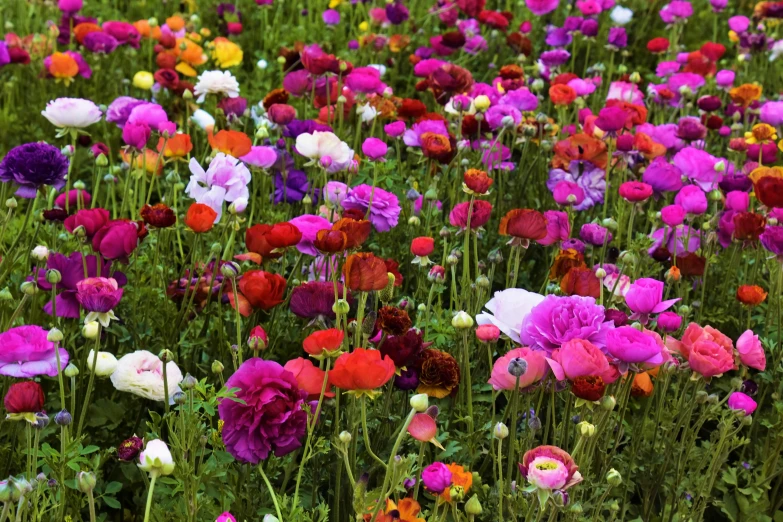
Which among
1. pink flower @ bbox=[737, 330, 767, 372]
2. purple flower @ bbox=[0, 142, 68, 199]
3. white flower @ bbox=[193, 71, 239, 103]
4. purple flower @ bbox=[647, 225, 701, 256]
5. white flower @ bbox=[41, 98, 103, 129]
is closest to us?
pink flower @ bbox=[737, 330, 767, 372]

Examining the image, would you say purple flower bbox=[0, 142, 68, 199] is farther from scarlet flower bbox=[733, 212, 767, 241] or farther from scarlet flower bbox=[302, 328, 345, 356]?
scarlet flower bbox=[733, 212, 767, 241]

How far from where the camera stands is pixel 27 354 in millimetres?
1585

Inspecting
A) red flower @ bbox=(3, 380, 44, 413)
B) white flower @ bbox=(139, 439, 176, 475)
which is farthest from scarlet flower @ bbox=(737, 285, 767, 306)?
red flower @ bbox=(3, 380, 44, 413)

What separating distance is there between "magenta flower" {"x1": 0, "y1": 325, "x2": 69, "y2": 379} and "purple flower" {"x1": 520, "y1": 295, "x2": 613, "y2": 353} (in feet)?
2.84

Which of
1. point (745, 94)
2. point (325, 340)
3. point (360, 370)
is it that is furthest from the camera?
point (745, 94)

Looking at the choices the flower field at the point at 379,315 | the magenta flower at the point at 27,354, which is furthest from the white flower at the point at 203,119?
the magenta flower at the point at 27,354

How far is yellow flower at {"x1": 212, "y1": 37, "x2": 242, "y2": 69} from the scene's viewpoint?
370 centimetres

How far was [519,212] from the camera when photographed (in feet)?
6.21

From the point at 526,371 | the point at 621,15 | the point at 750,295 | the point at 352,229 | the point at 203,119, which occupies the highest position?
the point at 352,229

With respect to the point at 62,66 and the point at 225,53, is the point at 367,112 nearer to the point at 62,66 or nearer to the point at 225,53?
the point at 225,53

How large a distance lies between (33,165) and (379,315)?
0.95m

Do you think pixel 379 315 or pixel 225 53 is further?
pixel 225 53

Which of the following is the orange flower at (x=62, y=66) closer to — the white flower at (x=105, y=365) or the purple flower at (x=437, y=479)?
the white flower at (x=105, y=365)

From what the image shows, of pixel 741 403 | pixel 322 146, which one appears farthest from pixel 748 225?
pixel 322 146
